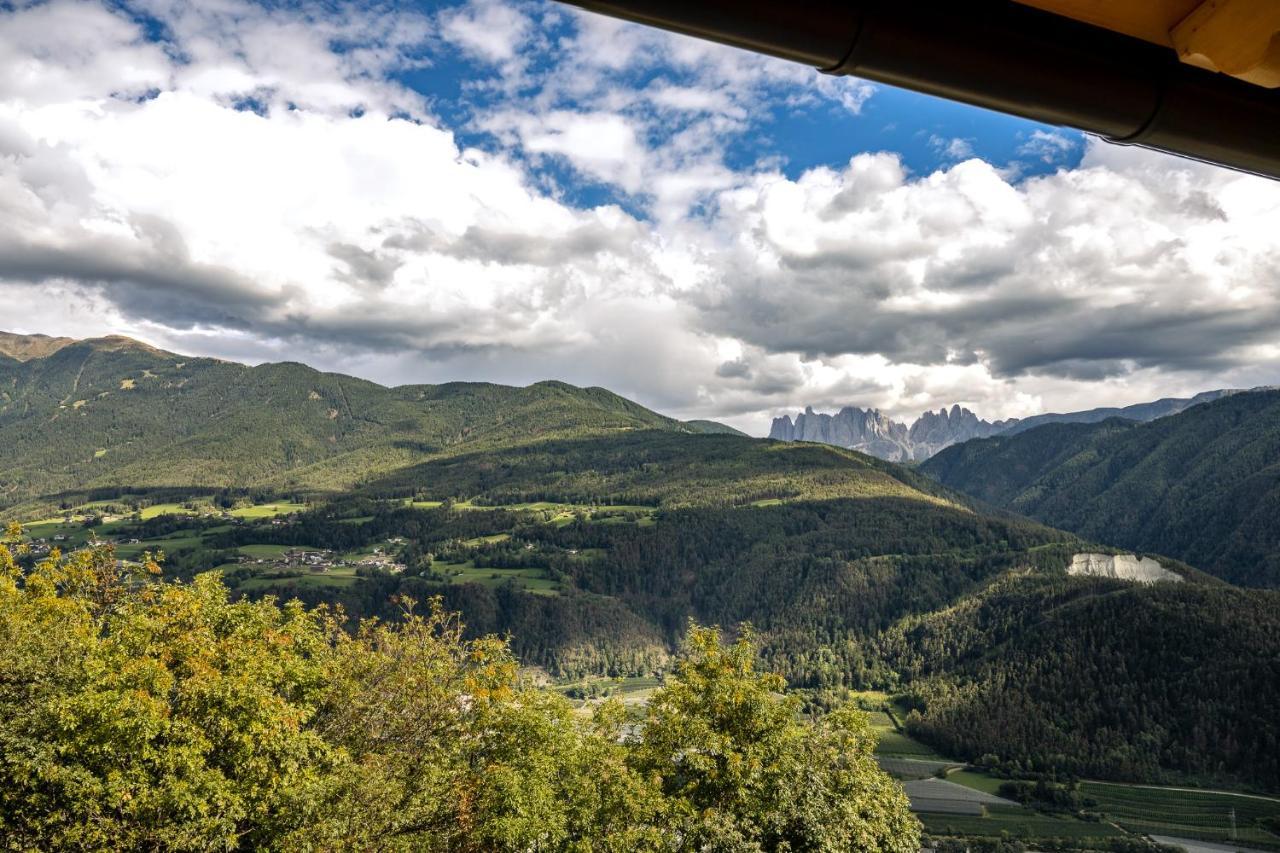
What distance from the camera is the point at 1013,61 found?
3.24m

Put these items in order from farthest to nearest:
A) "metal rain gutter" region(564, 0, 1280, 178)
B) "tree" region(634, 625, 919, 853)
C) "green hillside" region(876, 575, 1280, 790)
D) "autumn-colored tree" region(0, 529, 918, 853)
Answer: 1. "green hillside" region(876, 575, 1280, 790)
2. "tree" region(634, 625, 919, 853)
3. "autumn-colored tree" region(0, 529, 918, 853)
4. "metal rain gutter" region(564, 0, 1280, 178)

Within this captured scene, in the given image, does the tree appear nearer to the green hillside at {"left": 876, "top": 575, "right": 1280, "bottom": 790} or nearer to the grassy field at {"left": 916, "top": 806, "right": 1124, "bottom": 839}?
the grassy field at {"left": 916, "top": 806, "right": 1124, "bottom": 839}

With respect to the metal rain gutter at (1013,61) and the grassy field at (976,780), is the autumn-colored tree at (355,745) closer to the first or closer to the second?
the metal rain gutter at (1013,61)

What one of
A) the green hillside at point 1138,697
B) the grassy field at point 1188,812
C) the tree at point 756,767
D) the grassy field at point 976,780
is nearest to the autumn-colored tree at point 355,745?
the tree at point 756,767

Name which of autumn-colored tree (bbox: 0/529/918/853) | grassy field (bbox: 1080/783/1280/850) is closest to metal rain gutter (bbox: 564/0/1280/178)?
Result: autumn-colored tree (bbox: 0/529/918/853)

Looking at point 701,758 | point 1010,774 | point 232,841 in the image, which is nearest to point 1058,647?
point 1010,774

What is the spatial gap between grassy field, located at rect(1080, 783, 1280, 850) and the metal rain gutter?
169 meters

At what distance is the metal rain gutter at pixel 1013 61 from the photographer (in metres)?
2.93

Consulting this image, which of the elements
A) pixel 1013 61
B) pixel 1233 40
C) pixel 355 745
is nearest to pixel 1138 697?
pixel 355 745

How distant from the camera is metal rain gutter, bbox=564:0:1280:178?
2928 millimetres

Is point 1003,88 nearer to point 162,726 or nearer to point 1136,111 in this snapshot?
point 1136,111

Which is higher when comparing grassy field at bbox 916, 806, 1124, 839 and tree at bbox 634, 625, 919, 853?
tree at bbox 634, 625, 919, 853

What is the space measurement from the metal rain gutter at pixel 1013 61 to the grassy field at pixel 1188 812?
16910 cm

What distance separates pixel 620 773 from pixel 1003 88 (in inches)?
1061
